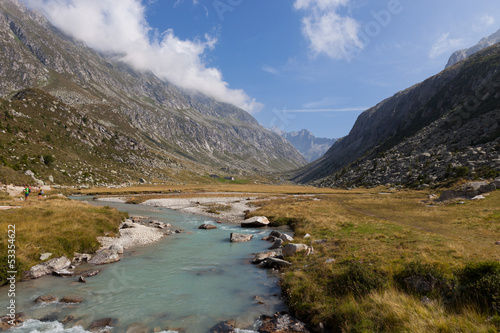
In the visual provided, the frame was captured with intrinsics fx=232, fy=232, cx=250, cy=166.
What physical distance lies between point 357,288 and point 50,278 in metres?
20.5

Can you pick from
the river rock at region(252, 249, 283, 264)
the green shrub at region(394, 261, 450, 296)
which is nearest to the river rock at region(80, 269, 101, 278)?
the river rock at region(252, 249, 283, 264)

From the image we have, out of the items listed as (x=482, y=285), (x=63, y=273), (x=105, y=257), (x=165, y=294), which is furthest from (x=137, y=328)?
(x=482, y=285)

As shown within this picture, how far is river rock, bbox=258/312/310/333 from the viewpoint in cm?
1109

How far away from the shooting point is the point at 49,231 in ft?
72.3

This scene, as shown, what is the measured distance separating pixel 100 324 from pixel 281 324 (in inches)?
352

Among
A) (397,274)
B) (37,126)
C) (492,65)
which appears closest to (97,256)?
(397,274)

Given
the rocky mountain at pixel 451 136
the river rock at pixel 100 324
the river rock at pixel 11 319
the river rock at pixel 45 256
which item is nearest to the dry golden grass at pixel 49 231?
the river rock at pixel 45 256

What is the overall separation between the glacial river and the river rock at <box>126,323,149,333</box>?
0.59 ft

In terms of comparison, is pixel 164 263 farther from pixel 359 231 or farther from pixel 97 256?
pixel 359 231

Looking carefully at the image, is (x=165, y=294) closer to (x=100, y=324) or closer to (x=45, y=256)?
(x=100, y=324)

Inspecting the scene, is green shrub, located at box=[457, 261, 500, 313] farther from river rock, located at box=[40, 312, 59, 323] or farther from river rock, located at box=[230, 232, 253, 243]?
river rock, located at box=[230, 232, 253, 243]

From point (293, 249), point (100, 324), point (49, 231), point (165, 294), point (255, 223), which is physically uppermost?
point (49, 231)

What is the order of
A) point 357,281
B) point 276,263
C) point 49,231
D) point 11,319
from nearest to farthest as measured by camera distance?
point 11,319, point 357,281, point 276,263, point 49,231

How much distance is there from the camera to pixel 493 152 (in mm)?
66312
